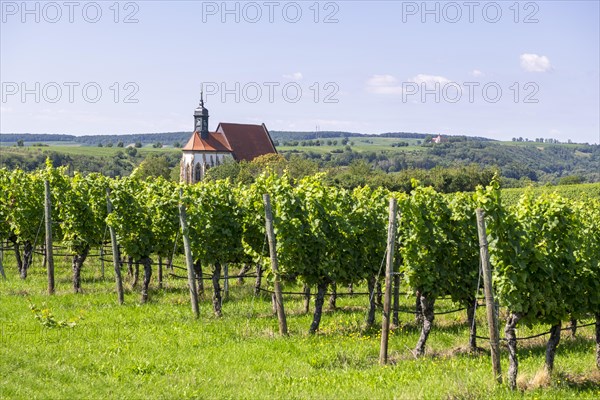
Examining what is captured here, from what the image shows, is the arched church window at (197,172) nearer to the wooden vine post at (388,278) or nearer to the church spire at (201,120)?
the church spire at (201,120)

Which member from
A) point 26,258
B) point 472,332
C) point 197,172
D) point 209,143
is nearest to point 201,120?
point 209,143

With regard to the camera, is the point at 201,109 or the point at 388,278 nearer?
the point at 388,278

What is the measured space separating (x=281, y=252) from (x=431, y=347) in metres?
4.01

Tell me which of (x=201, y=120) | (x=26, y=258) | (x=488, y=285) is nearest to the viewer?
(x=488, y=285)

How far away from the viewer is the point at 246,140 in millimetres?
112875

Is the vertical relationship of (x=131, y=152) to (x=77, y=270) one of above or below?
above

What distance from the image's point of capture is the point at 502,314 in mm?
16938

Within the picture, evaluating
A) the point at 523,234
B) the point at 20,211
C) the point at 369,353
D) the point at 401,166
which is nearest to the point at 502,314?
the point at 369,353

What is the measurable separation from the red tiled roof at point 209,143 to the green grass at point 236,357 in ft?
290

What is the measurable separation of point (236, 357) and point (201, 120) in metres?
98.6

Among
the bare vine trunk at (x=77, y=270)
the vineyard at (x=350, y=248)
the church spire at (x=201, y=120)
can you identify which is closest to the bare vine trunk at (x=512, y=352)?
the vineyard at (x=350, y=248)

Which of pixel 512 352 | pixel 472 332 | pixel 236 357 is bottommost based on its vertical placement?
pixel 236 357

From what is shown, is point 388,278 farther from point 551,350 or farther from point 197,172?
point 197,172

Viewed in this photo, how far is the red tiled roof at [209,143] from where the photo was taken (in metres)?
105
